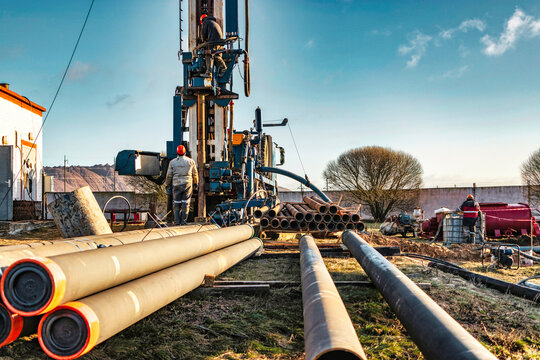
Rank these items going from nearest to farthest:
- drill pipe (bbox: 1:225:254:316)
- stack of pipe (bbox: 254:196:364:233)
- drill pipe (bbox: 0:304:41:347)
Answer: drill pipe (bbox: 1:225:254:316) < drill pipe (bbox: 0:304:41:347) < stack of pipe (bbox: 254:196:364:233)

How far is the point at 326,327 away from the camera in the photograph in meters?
2.12

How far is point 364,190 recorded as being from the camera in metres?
26.2

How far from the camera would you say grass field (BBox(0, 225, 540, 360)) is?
8.68 ft

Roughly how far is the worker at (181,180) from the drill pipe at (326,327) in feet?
19.3

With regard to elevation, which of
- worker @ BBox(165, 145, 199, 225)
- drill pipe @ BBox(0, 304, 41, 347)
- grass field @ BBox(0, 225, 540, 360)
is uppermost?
worker @ BBox(165, 145, 199, 225)

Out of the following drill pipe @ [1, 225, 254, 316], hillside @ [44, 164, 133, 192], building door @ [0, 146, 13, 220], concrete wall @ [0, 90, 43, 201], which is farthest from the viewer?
hillside @ [44, 164, 133, 192]

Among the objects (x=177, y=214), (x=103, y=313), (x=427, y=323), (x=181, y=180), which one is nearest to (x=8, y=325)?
(x=103, y=313)

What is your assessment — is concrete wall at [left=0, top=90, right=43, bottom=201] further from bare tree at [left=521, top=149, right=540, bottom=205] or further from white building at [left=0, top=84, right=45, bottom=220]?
bare tree at [left=521, top=149, right=540, bottom=205]

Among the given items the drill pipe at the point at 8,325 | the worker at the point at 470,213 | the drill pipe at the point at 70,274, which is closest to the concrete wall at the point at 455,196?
the worker at the point at 470,213

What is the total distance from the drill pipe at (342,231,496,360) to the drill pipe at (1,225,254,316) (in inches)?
76.6

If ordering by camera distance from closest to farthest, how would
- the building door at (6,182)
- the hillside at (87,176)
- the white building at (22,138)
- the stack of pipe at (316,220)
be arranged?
the stack of pipe at (316,220) → the building door at (6,182) → the white building at (22,138) → the hillside at (87,176)

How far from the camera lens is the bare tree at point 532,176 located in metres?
25.2

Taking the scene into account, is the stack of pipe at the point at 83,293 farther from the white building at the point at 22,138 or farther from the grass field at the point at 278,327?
the white building at the point at 22,138

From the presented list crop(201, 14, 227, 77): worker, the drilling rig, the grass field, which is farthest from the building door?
the grass field
